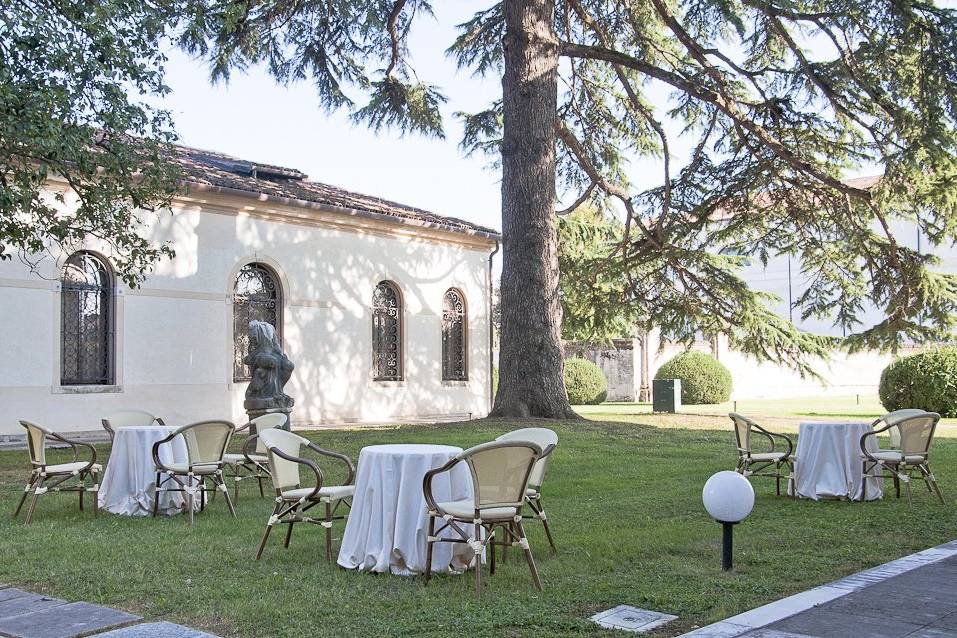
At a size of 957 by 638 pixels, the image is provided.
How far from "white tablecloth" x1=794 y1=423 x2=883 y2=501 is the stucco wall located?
473 inches

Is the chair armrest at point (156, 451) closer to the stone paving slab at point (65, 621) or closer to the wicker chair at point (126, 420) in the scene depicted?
the wicker chair at point (126, 420)

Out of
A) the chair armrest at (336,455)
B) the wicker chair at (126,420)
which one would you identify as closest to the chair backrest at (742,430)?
the chair armrest at (336,455)

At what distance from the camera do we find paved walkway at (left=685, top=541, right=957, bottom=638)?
14.6 feet

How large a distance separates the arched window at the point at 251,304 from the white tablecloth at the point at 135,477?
10.2 m

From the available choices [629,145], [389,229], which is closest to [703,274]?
[629,145]

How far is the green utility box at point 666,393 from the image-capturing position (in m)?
24.0

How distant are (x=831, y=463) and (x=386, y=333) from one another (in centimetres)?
1384

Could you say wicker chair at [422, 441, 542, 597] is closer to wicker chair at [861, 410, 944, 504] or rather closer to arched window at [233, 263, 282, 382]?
wicker chair at [861, 410, 944, 504]

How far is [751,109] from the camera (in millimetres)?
16703

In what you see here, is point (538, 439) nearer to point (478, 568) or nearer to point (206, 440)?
point (478, 568)

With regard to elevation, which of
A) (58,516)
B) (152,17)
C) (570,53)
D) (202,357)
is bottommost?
(58,516)

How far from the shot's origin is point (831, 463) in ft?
30.3

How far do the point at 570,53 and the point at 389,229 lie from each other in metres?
6.19

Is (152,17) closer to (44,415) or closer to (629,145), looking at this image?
(44,415)
